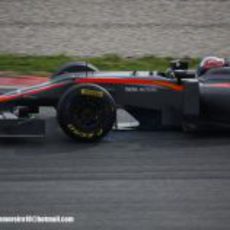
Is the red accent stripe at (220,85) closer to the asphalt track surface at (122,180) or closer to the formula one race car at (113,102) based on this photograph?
the formula one race car at (113,102)

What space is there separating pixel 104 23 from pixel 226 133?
11085 millimetres

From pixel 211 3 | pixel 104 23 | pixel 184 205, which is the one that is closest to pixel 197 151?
pixel 184 205

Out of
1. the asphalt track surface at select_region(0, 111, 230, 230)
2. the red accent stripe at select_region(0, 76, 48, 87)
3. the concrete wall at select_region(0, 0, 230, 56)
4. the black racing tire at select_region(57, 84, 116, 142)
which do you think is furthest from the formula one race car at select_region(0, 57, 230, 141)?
the concrete wall at select_region(0, 0, 230, 56)

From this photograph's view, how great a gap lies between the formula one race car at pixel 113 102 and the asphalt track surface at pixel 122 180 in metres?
0.18

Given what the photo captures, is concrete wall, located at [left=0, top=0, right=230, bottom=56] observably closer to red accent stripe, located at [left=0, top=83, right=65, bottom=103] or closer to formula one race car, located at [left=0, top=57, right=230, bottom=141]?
formula one race car, located at [left=0, top=57, right=230, bottom=141]

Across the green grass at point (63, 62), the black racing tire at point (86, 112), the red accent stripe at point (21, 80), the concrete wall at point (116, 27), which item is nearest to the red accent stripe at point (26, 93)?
the black racing tire at point (86, 112)

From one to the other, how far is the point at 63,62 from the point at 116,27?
4128 mm

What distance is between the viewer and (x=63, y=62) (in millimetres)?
15789

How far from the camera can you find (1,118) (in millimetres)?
8586

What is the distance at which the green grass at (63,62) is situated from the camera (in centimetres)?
1497

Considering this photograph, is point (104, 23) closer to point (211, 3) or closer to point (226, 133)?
point (211, 3)

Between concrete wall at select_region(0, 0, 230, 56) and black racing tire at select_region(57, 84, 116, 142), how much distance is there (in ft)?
28.5

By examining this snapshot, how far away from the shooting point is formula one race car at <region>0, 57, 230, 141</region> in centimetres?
855

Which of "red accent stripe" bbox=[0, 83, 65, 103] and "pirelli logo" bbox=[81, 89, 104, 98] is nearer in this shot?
"pirelli logo" bbox=[81, 89, 104, 98]
